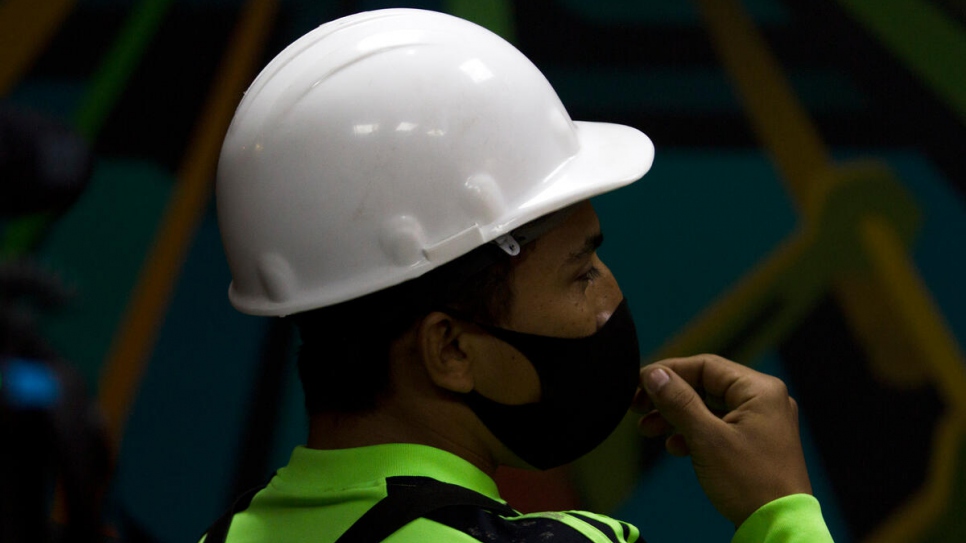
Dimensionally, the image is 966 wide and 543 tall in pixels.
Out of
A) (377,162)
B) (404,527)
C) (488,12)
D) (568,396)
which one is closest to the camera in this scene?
(404,527)

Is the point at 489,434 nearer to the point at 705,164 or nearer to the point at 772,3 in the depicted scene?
the point at 705,164

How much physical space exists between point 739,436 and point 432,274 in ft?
1.29

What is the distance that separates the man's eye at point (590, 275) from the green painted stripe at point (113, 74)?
1.74m

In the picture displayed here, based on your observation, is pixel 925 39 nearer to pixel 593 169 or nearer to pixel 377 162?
pixel 593 169

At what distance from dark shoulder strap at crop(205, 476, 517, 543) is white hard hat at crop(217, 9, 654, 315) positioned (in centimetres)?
23

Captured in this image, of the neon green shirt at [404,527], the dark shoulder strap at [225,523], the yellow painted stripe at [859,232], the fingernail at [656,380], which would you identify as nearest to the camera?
the neon green shirt at [404,527]

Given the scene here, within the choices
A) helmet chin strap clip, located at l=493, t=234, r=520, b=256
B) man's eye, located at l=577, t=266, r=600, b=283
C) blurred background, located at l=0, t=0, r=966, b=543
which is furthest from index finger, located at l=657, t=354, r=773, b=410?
blurred background, located at l=0, t=0, r=966, b=543

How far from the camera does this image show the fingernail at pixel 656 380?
120cm

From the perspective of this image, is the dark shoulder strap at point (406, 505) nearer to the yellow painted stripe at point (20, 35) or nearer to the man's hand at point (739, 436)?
the man's hand at point (739, 436)

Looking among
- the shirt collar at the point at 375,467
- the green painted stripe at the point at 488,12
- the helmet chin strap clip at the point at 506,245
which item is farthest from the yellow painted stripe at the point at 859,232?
the shirt collar at the point at 375,467

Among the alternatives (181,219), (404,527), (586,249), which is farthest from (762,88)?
(404,527)

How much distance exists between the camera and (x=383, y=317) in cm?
113

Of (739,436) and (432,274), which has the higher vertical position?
(432,274)

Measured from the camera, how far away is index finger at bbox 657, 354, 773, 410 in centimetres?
123
